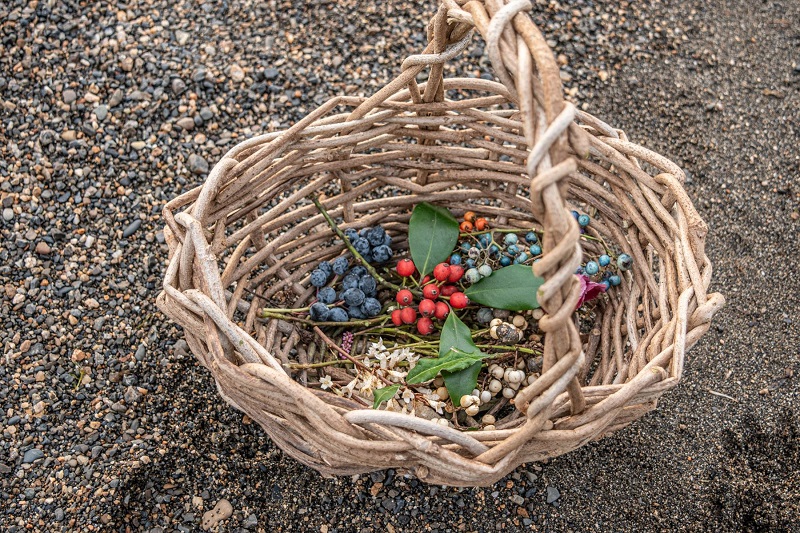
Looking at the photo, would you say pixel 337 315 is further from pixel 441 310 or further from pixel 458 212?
pixel 458 212

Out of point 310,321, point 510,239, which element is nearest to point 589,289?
point 510,239

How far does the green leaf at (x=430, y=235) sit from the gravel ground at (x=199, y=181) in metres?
0.57

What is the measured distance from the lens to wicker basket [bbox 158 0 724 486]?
1124 mm

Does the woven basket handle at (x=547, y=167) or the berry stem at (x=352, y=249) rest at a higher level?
the woven basket handle at (x=547, y=167)

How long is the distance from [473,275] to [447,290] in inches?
3.4

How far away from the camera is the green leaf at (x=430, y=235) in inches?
70.2

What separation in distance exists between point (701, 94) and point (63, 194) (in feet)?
6.94

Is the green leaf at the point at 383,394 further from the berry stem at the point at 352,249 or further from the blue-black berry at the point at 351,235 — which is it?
the blue-black berry at the point at 351,235

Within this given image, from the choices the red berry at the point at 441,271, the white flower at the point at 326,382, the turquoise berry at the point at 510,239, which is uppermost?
the red berry at the point at 441,271

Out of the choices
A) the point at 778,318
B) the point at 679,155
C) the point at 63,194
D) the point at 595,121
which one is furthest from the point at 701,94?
the point at 63,194

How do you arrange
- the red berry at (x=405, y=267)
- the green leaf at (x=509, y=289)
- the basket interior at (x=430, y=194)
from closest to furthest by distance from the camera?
the basket interior at (x=430, y=194), the green leaf at (x=509, y=289), the red berry at (x=405, y=267)

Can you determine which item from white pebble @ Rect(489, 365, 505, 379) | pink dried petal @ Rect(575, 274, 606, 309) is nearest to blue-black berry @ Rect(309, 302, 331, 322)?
white pebble @ Rect(489, 365, 505, 379)

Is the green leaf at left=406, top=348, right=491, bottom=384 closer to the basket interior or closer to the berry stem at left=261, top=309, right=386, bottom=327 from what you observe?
the berry stem at left=261, top=309, right=386, bottom=327

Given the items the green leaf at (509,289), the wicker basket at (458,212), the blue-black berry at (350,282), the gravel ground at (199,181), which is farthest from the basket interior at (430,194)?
the gravel ground at (199,181)
